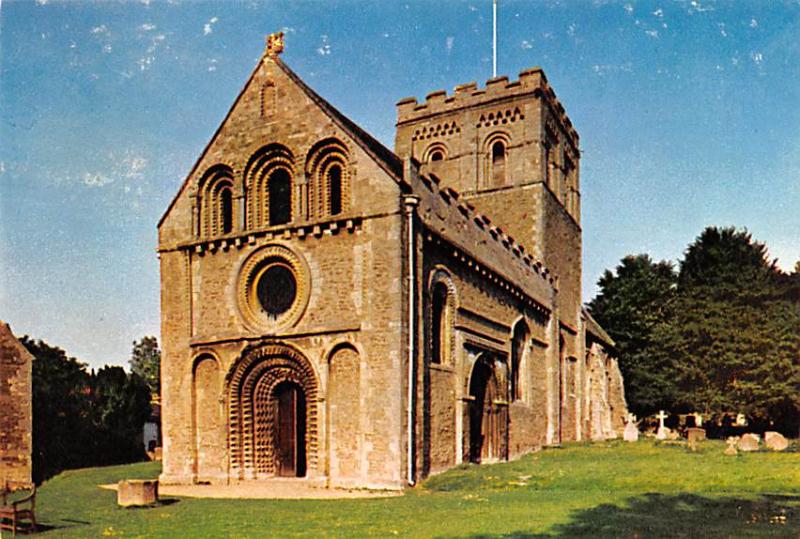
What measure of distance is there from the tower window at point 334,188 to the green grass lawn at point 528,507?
25.1 feet

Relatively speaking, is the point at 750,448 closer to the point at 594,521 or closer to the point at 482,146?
the point at 594,521

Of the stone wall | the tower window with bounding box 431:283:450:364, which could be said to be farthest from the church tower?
the stone wall

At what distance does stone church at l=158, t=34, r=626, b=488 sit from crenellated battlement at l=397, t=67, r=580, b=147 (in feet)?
34.8

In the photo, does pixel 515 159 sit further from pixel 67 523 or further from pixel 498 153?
pixel 67 523

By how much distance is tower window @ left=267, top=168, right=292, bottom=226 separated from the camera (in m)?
19.7

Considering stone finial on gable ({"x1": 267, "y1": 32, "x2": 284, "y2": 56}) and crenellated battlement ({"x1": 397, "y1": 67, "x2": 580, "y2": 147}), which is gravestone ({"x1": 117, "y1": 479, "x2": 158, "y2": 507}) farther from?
crenellated battlement ({"x1": 397, "y1": 67, "x2": 580, "y2": 147})

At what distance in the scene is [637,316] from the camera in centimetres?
4853

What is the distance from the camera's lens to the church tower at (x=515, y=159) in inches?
Answer: 1232

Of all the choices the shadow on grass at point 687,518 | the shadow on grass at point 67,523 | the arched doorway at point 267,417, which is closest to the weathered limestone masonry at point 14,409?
the arched doorway at point 267,417

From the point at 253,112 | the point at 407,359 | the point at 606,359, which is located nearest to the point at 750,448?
A: the point at 407,359

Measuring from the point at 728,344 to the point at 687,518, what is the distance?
2883cm

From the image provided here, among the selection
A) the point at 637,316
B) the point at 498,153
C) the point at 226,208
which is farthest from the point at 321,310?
the point at 637,316

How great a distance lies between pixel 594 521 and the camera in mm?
10797

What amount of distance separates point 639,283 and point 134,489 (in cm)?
4176
